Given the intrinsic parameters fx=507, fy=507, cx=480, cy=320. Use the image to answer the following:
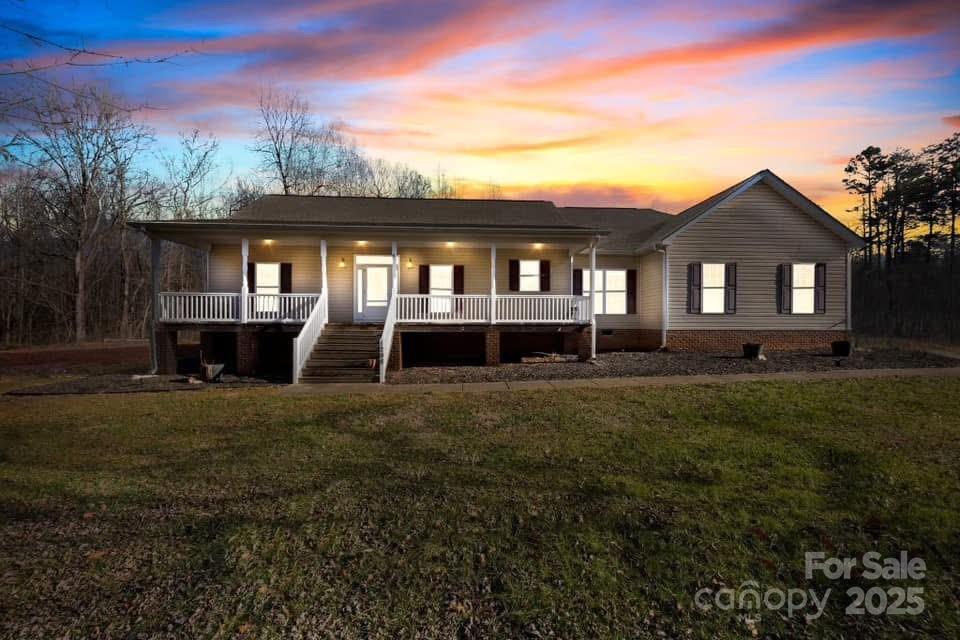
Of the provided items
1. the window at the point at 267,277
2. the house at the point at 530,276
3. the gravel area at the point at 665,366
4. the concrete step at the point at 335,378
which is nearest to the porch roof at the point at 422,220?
the house at the point at 530,276

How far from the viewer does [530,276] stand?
18172mm

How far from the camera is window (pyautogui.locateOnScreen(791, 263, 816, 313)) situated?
18469 mm

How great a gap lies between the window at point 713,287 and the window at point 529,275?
6.02 metres

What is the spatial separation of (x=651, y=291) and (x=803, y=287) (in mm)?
5369

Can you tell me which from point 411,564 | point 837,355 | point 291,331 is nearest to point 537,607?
point 411,564

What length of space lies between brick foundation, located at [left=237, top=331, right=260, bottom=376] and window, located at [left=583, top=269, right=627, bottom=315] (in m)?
12.3

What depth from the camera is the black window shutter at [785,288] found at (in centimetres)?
1839

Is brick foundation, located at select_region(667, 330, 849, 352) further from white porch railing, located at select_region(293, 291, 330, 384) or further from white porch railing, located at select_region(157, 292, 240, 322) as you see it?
white porch railing, located at select_region(157, 292, 240, 322)

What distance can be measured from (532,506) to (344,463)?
8.10 feet

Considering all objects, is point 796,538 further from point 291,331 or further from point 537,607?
point 291,331

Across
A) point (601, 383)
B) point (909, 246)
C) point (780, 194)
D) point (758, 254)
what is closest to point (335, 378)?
point (601, 383)

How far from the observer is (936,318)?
115 ft

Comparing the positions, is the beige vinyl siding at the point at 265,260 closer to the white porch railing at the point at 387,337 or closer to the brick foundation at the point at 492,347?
the white porch railing at the point at 387,337

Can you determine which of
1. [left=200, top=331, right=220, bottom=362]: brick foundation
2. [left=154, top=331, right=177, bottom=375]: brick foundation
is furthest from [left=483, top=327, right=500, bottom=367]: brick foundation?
[left=154, top=331, right=177, bottom=375]: brick foundation
